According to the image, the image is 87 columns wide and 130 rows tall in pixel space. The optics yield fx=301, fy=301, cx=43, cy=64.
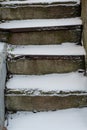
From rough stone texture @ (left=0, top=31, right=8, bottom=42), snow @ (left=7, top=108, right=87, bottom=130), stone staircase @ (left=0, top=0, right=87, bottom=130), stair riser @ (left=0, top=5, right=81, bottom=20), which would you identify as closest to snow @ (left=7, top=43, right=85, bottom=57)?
stone staircase @ (left=0, top=0, right=87, bottom=130)

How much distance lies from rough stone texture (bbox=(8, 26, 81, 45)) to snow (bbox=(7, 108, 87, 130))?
846 millimetres

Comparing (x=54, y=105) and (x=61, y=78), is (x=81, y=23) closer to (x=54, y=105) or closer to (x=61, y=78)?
(x=61, y=78)

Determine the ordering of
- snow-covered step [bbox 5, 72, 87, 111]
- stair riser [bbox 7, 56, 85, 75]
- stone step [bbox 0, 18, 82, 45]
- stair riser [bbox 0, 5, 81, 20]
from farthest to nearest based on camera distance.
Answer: stair riser [bbox 0, 5, 81, 20]
stone step [bbox 0, 18, 82, 45]
stair riser [bbox 7, 56, 85, 75]
snow-covered step [bbox 5, 72, 87, 111]

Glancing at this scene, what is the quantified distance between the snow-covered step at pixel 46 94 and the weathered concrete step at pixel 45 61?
0.51ft

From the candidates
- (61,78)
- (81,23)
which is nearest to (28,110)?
(61,78)

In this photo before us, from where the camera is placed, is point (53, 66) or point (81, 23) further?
point (81, 23)

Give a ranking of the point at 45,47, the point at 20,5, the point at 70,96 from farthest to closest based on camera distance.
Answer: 1. the point at 20,5
2. the point at 45,47
3. the point at 70,96

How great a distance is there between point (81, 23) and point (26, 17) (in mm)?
688

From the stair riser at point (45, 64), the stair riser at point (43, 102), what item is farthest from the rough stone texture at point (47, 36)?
the stair riser at point (43, 102)

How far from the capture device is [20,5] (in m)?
3.65

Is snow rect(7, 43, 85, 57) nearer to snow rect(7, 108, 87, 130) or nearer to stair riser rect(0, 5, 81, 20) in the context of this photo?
stair riser rect(0, 5, 81, 20)

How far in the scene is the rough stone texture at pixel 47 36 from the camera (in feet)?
11.1

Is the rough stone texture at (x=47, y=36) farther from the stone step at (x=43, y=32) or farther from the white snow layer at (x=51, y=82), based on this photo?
the white snow layer at (x=51, y=82)

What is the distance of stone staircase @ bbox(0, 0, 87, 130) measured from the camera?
2994 mm
